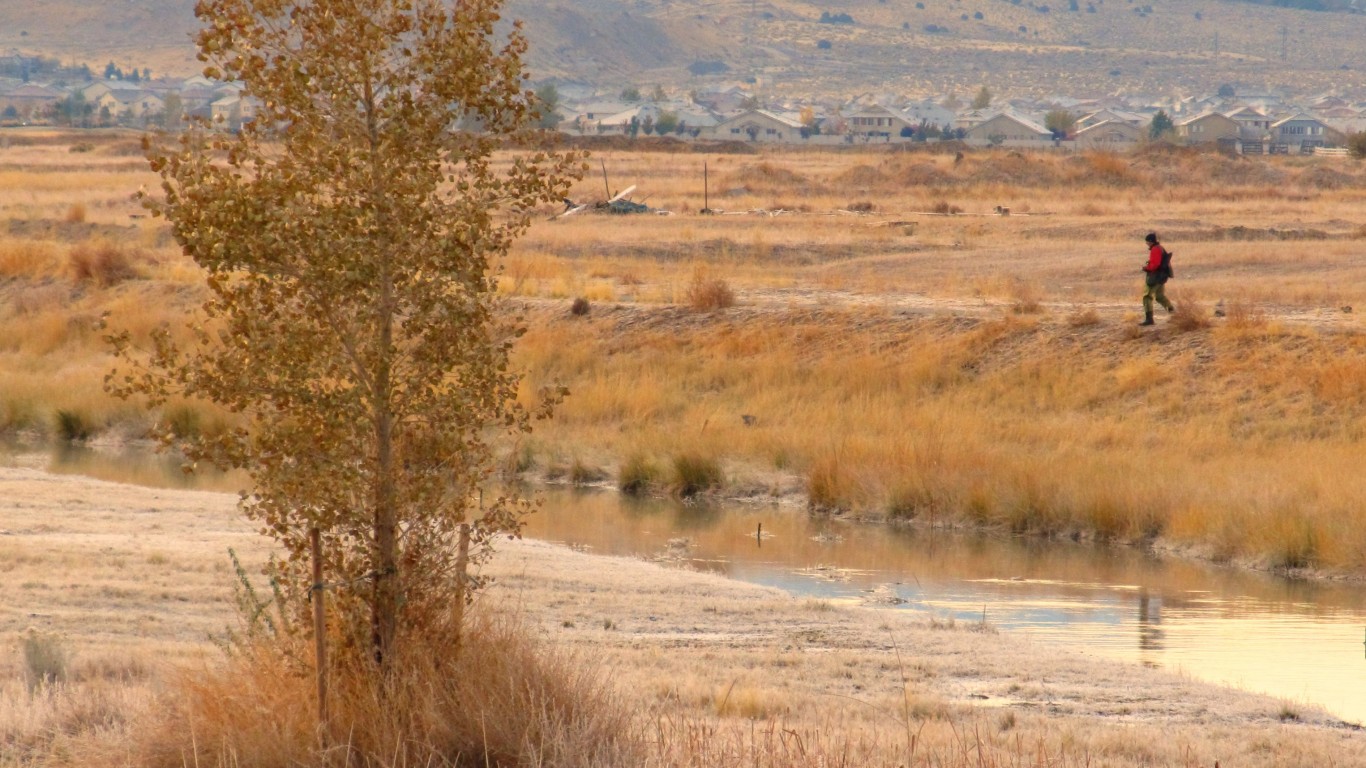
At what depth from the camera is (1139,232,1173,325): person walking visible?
25.9 metres

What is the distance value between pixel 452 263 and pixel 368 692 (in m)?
2.00

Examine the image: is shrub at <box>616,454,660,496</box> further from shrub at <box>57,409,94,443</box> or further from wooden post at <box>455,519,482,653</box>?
wooden post at <box>455,519,482,653</box>

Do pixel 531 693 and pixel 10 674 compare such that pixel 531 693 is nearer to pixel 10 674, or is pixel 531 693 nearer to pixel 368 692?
pixel 368 692

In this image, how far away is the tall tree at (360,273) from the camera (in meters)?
7.57

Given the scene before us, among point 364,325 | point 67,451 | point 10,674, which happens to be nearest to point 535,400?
point 67,451

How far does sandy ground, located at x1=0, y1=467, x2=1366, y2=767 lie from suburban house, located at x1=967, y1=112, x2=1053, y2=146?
4898 inches

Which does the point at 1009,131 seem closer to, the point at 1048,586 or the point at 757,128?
the point at 757,128

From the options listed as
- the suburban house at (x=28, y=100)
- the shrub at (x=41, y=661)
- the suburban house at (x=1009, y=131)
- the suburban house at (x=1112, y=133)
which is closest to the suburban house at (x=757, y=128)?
the suburban house at (x=1009, y=131)

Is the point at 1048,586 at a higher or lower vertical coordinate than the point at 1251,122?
lower

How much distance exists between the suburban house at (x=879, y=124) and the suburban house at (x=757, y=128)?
5398 mm

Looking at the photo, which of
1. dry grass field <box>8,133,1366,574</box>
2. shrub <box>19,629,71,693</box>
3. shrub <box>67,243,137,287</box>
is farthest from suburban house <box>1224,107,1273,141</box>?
shrub <box>19,629,71,693</box>

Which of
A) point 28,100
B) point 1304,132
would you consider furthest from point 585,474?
point 28,100

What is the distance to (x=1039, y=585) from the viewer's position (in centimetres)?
1756

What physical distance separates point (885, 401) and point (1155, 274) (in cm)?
464
